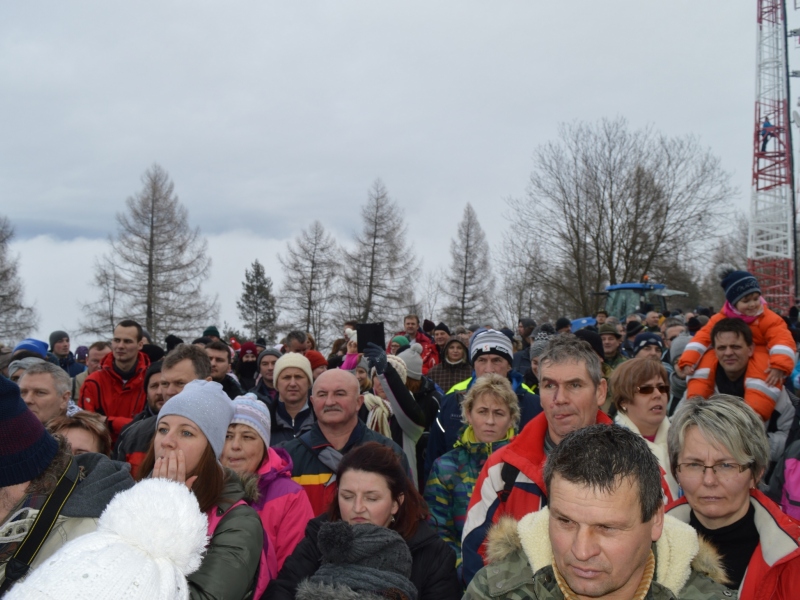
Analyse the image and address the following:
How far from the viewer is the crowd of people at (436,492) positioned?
73.6 inches

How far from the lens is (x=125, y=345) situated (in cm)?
604

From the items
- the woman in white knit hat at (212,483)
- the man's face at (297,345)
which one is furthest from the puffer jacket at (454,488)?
the man's face at (297,345)

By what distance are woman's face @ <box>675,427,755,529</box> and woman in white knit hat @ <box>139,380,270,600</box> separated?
199 cm

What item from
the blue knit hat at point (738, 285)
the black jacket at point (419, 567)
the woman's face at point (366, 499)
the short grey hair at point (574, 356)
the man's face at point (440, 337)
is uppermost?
the blue knit hat at point (738, 285)

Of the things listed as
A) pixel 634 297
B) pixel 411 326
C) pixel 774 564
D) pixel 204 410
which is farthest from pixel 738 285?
pixel 634 297

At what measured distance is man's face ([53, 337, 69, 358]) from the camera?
10.6 m

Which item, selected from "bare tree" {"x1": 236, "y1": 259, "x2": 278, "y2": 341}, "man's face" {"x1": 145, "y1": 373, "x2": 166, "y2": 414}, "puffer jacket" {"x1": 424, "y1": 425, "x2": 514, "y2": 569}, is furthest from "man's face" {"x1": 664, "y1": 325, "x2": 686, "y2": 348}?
"bare tree" {"x1": 236, "y1": 259, "x2": 278, "y2": 341}

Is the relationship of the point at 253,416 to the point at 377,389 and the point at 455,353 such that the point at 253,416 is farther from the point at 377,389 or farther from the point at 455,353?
the point at 455,353

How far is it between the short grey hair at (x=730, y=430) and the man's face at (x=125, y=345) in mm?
5160

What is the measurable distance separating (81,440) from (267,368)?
149 inches

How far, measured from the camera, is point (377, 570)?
103 inches

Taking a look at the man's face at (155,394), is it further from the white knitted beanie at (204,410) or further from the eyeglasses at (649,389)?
the eyeglasses at (649,389)

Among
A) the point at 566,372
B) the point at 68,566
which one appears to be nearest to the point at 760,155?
the point at 566,372

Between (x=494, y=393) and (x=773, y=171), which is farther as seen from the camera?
(x=773, y=171)
